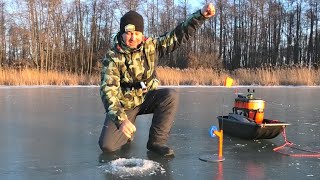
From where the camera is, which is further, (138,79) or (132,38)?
(138,79)

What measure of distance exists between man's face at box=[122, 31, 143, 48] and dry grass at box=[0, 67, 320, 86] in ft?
38.3

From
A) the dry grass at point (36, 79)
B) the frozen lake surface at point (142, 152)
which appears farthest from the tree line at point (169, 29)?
the frozen lake surface at point (142, 152)

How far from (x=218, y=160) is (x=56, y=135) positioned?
185 cm

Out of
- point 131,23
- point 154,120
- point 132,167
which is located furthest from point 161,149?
point 131,23

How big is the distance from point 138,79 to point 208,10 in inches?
30.3

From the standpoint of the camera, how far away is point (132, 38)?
2957mm

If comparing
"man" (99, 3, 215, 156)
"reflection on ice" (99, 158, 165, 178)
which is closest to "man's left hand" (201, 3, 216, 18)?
"man" (99, 3, 215, 156)

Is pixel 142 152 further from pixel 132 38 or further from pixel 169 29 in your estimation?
pixel 169 29

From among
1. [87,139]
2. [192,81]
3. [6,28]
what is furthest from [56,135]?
[6,28]

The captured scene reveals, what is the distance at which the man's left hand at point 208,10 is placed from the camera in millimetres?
2969

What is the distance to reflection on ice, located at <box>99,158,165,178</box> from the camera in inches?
95.2

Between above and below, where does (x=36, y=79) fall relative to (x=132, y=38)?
below

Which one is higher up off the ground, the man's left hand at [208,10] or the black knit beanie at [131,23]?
the man's left hand at [208,10]

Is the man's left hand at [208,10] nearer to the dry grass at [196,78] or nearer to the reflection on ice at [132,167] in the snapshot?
the reflection on ice at [132,167]
